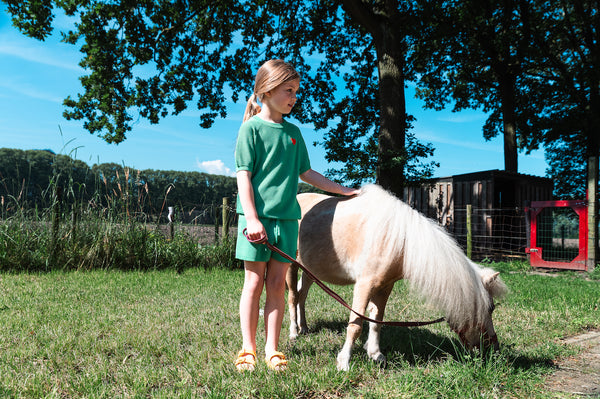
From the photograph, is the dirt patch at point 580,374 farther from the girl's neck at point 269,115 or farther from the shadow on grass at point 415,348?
the girl's neck at point 269,115

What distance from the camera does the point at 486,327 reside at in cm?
255

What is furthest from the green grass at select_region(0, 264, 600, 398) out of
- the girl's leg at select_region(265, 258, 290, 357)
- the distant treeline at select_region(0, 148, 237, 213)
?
the distant treeline at select_region(0, 148, 237, 213)

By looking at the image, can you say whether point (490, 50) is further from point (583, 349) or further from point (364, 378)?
point (364, 378)

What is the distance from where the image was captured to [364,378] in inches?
97.7

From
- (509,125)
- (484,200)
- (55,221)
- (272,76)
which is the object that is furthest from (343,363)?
(509,125)

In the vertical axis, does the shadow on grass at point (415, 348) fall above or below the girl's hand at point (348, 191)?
below

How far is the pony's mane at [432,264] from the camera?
245 cm

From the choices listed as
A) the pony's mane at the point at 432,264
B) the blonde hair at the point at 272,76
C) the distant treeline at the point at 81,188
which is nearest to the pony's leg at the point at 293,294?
the pony's mane at the point at 432,264

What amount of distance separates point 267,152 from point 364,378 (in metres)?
1.52

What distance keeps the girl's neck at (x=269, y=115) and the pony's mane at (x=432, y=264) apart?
90 cm

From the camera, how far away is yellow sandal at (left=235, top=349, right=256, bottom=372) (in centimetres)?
242

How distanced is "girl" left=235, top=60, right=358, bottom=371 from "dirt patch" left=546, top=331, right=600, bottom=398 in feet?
5.76

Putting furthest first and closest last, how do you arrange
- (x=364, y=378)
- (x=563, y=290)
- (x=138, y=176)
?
(x=138, y=176)
(x=563, y=290)
(x=364, y=378)

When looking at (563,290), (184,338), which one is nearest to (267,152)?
(184,338)
